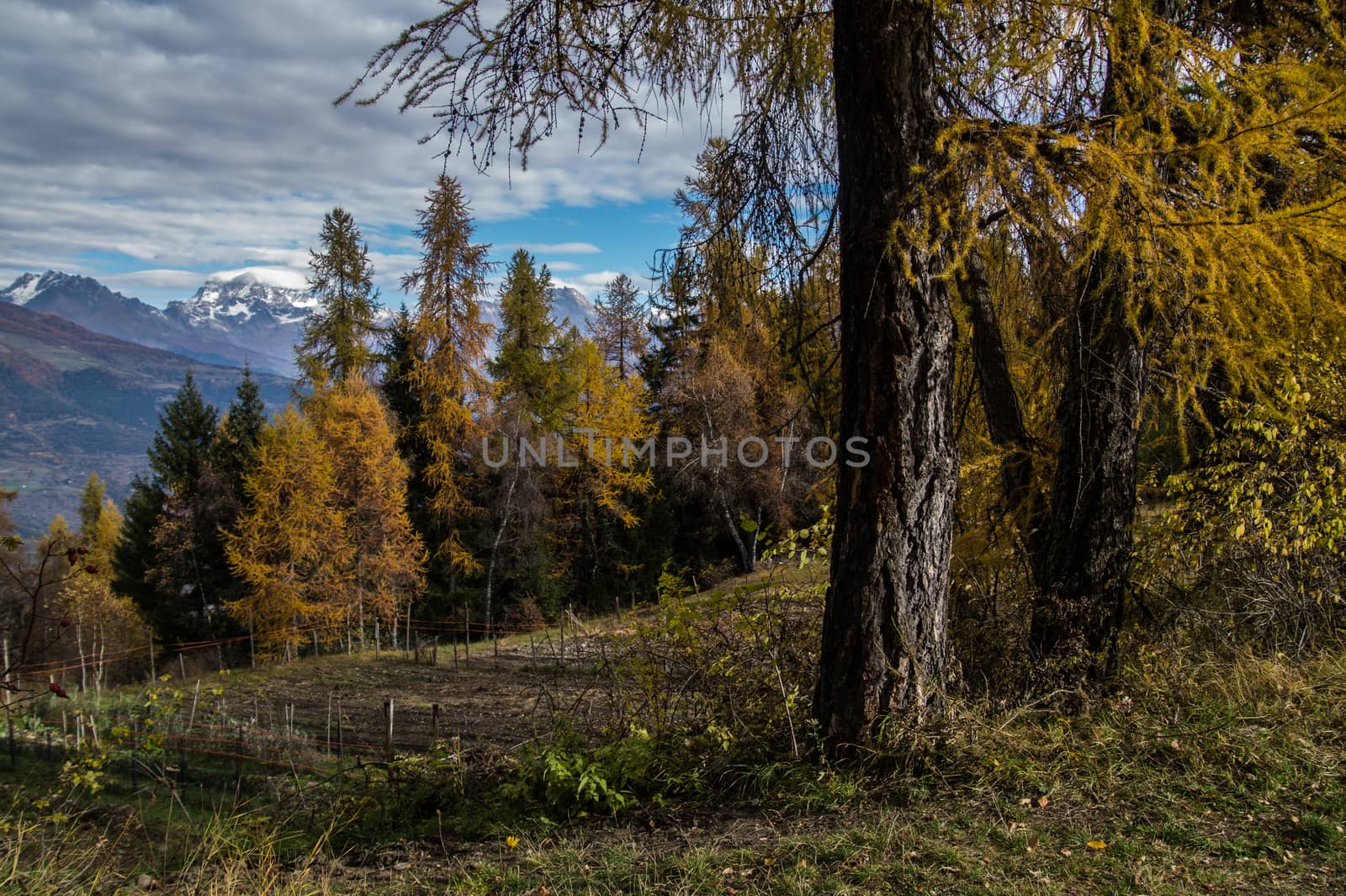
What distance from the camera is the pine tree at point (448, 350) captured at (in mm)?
25891

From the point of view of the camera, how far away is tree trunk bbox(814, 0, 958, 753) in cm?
363

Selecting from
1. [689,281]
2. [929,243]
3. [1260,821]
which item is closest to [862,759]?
[1260,821]

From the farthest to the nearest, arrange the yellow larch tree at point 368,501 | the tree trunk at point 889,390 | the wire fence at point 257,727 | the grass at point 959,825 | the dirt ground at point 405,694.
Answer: the yellow larch tree at point 368,501 < the dirt ground at point 405,694 < the wire fence at point 257,727 < the tree trunk at point 889,390 < the grass at point 959,825

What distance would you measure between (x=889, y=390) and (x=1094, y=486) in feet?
5.57

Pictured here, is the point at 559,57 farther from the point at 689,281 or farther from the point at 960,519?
the point at 960,519

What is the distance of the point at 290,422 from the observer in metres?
24.8

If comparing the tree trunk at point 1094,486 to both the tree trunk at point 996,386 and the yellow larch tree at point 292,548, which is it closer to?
the tree trunk at point 996,386

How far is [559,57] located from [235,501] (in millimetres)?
26181

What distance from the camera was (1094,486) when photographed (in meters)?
4.46

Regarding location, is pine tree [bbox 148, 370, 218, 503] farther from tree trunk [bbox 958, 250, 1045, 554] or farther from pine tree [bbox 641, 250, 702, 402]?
tree trunk [bbox 958, 250, 1045, 554]

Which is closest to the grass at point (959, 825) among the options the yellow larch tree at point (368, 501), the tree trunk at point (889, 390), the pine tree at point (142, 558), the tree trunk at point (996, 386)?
the tree trunk at point (889, 390)

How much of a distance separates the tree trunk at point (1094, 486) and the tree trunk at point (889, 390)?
1150 millimetres

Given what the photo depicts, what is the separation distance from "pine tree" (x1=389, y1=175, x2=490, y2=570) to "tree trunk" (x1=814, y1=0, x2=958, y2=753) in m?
23.2

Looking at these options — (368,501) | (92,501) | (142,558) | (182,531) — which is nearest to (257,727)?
(368,501)
